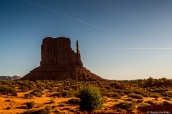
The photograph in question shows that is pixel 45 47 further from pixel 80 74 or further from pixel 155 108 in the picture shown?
pixel 155 108

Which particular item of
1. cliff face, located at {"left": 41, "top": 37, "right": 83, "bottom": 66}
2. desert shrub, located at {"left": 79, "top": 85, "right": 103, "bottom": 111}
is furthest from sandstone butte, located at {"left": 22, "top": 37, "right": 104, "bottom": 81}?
desert shrub, located at {"left": 79, "top": 85, "right": 103, "bottom": 111}

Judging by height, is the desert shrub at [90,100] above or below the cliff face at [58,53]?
below

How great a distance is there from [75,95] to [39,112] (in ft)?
32.4

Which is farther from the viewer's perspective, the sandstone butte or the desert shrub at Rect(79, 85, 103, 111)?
the sandstone butte

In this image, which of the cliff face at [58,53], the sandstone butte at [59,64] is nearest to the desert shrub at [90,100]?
the sandstone butte at [59,64]

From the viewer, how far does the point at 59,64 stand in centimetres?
10800

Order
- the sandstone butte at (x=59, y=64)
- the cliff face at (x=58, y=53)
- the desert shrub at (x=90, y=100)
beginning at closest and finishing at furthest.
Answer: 1. the desert shrub at (x=90, y=100)
2. the sandstone butte at (x=59, y=64)
3. the cliff face at (x=58, y=53)

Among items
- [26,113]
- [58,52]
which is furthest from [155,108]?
[58,52]

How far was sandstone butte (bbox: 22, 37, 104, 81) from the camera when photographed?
9244cm

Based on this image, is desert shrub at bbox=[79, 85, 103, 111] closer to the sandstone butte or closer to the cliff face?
the sandstone butte

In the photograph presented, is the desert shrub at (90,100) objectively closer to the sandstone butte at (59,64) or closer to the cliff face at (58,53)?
the sandstone butte at (59,64)

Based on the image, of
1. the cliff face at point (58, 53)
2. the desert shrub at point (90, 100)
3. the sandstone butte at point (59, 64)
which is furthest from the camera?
the cliff face at point (58, 53)

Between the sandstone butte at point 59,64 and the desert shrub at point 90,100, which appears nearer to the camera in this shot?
the desert shrub at point 90,100

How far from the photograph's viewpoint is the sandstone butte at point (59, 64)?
303 feet
